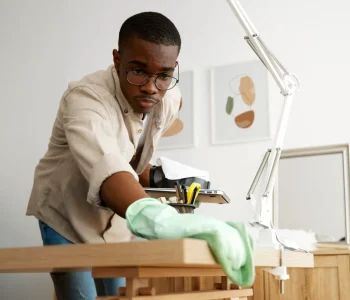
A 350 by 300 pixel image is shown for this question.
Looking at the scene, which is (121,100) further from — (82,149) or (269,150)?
(269,150)

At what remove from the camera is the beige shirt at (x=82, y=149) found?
111 cm

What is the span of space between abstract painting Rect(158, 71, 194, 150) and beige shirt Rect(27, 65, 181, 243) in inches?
63.1

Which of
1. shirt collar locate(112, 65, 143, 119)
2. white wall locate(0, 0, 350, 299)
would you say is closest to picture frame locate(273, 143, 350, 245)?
white wall locate(0, 0, 350, 299)

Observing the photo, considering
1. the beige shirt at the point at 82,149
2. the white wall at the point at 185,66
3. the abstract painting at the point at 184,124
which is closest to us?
the beige shirt at the point at 82,149

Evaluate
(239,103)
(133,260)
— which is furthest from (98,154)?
(239,103)

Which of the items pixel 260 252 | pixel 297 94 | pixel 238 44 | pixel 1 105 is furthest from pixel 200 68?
pixel 260 252

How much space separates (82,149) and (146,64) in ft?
0.74

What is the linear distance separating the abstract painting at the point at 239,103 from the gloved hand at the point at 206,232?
2116mm

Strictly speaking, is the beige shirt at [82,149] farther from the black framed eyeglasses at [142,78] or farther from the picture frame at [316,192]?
the picture frame at [316,192]

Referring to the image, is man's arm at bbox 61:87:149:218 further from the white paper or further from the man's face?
the white paper

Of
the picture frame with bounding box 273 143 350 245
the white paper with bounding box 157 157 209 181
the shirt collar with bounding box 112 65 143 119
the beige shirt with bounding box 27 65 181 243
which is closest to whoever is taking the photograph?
the beige shirt with bounding box 27 65 181 243

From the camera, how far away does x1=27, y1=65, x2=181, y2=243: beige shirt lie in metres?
1.11

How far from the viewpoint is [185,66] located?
10.4 ft

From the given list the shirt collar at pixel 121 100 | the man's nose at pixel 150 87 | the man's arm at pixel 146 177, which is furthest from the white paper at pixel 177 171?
the man's nose at pixel 150 87
